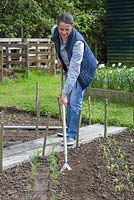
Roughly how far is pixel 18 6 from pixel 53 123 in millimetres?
12244

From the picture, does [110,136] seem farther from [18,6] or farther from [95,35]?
[95,35]

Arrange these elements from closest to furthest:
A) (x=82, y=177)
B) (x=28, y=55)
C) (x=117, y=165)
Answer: (x=82, y=177), (x=117, y=165), (x=28, y=55)

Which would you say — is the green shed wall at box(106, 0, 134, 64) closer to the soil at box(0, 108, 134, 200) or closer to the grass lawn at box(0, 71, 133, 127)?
the grass lawn at box(0, 71, 133, 127)

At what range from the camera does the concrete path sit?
5.85 metres

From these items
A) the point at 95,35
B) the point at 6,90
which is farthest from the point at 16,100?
the point at 95,35

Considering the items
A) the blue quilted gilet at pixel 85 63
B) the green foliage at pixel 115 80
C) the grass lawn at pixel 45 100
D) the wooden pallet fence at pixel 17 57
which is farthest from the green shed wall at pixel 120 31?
the blue quilted gilet at pixel 85 63

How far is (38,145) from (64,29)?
1381 mm

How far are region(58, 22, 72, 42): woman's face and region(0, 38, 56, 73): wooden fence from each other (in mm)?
9837

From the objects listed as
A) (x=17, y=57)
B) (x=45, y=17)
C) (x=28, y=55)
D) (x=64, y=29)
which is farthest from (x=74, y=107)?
(x=45, y=17)

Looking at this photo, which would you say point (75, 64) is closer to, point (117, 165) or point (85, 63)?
point (85, 63)

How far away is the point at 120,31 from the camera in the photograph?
61.4 feet

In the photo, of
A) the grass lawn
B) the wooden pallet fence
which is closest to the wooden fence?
the wooden pallet fence

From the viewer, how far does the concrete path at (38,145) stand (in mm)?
5852

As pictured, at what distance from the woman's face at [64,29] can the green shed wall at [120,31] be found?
12121 mm
